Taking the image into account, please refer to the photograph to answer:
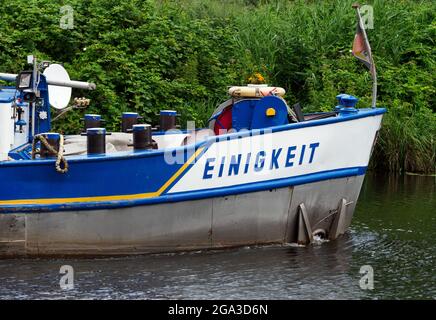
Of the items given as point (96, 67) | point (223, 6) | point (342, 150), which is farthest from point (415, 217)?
point (223, 6)

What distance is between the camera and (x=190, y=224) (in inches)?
426

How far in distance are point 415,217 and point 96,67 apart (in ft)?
19.2

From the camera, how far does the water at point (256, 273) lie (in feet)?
31.7

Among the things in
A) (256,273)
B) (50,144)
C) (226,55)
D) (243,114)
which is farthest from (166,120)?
(226,55)

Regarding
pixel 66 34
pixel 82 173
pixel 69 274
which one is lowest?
pixel 69 274

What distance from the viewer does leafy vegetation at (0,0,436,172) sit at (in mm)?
16656

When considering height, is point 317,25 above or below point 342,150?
above

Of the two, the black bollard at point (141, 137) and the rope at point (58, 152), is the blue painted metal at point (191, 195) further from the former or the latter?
the black bollard at point (141, 137)

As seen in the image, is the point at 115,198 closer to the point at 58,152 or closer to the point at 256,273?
the point at 58,152

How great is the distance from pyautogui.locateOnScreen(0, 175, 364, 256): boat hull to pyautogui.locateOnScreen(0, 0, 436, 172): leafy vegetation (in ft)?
16.8

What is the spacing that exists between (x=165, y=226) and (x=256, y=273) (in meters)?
1.10

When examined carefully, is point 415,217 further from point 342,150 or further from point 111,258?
point 111,258

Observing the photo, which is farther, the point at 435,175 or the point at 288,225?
the point at 435,175

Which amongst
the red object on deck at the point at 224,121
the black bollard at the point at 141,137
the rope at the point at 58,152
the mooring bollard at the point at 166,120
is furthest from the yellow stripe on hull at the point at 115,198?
the mooring bollard at the point at 166,120
